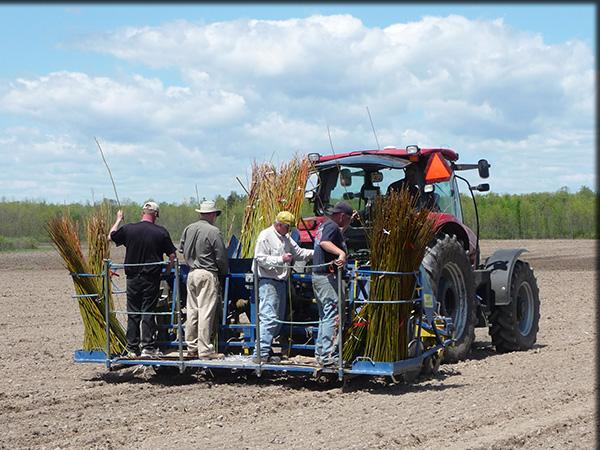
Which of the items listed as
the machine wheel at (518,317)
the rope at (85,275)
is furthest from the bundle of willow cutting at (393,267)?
the machine wheel at (518,317)

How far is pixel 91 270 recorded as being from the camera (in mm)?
10297

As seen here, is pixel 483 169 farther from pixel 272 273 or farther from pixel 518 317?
pixel 272 273

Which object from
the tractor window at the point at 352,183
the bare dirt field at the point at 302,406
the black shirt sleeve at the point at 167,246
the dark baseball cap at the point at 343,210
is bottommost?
the bare dirt field at the point at 302,406

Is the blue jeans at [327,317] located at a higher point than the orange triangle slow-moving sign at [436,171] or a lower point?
lower

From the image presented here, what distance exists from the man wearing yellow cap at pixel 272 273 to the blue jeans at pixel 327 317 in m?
0.40

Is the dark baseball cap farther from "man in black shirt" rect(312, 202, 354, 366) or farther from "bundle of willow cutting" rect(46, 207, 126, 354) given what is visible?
"bundle of willow cutting" rect(46, 207, 126, 354)

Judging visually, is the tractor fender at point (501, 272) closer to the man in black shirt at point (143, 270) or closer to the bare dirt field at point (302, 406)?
the bare dirt field at point (302, 406)

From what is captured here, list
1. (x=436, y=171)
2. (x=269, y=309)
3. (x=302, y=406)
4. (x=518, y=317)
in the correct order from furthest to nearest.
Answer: (x=518, y=317) < (x=436, y=171) < (x=269, y=309) < (x=302, y=406)

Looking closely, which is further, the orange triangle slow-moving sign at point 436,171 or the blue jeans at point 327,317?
the orange triangle slow-moving sign at point 436,171

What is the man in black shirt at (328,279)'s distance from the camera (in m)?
9.23

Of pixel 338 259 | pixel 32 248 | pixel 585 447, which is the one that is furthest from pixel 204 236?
pixel 32 248

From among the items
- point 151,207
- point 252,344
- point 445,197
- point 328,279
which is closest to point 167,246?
point 151,207

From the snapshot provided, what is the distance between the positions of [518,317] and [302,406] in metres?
4.73

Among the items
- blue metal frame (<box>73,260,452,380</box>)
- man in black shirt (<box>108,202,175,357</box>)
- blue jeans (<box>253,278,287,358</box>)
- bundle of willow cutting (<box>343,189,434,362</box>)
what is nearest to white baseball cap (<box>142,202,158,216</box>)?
man in black shirt (<box>108,202,175,357</box>)
